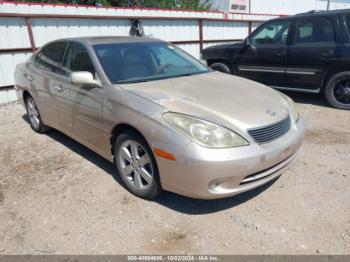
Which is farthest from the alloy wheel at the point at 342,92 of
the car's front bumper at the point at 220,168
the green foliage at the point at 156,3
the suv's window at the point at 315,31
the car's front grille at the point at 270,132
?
the green foliage at the point at 156,3

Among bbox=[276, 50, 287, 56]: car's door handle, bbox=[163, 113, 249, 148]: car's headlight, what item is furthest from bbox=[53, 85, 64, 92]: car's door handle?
bbox=[276, 50, 287, 56]: car's door handle

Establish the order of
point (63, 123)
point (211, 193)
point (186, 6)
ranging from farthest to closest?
1. point (186, 6)
2. point (63, 123)
3. point (211, 193)

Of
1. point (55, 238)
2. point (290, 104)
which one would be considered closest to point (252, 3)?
point (290, 104)

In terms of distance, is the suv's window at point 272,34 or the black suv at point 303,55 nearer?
the black suv at point 303,55

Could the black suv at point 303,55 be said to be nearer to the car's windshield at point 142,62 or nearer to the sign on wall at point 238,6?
the car's windshield at point 142,62

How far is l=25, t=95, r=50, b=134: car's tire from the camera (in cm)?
507

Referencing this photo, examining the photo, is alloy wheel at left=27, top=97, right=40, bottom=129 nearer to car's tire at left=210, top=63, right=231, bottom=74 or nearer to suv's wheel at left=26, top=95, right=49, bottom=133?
suv's wheel at left=26, top=95, right=49, bottom=133

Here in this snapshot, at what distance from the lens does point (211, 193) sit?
8.85 ft

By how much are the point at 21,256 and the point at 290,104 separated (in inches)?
118

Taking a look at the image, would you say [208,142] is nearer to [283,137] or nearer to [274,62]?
[283,137]

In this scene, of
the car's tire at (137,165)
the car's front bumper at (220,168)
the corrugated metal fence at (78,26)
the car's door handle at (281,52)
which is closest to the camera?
the car's front bumper at (220,168)

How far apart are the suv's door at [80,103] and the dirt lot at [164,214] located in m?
0.45

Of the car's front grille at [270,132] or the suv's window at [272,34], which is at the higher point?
the suv's window at [272,34]

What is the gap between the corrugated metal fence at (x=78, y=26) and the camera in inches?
285
